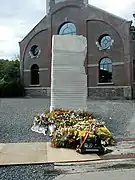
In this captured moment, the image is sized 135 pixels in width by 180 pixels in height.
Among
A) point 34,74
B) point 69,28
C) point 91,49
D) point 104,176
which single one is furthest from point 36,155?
point 34,74

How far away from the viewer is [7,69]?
155 feet

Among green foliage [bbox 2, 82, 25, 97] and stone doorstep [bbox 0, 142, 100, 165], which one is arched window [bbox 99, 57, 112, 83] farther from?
stone doorstep [bbox 0, 142, 100, 165]

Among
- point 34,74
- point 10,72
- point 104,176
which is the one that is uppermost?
point 10,72

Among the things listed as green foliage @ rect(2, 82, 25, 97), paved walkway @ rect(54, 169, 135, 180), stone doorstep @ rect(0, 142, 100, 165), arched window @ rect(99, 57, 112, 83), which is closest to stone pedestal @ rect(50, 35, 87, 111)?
stone doorstep @ rect(0, 142, 100, 165)

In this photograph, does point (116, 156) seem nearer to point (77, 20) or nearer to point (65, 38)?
point (65, 38)

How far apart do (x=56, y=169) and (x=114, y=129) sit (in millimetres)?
5969

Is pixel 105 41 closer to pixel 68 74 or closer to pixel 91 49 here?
pixel 91 49

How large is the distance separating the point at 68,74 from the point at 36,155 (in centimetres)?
672

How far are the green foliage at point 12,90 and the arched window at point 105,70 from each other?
10.3m

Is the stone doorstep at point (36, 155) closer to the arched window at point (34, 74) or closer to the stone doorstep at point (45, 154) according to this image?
the stone doorstep at point (45, 154)

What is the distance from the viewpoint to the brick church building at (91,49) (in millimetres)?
35531

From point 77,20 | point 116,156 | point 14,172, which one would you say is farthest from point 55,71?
point 77,20

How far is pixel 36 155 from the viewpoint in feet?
28.1

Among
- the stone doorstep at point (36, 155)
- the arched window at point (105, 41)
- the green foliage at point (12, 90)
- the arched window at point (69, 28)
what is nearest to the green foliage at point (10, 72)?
the green foliage at point (12, 90)
